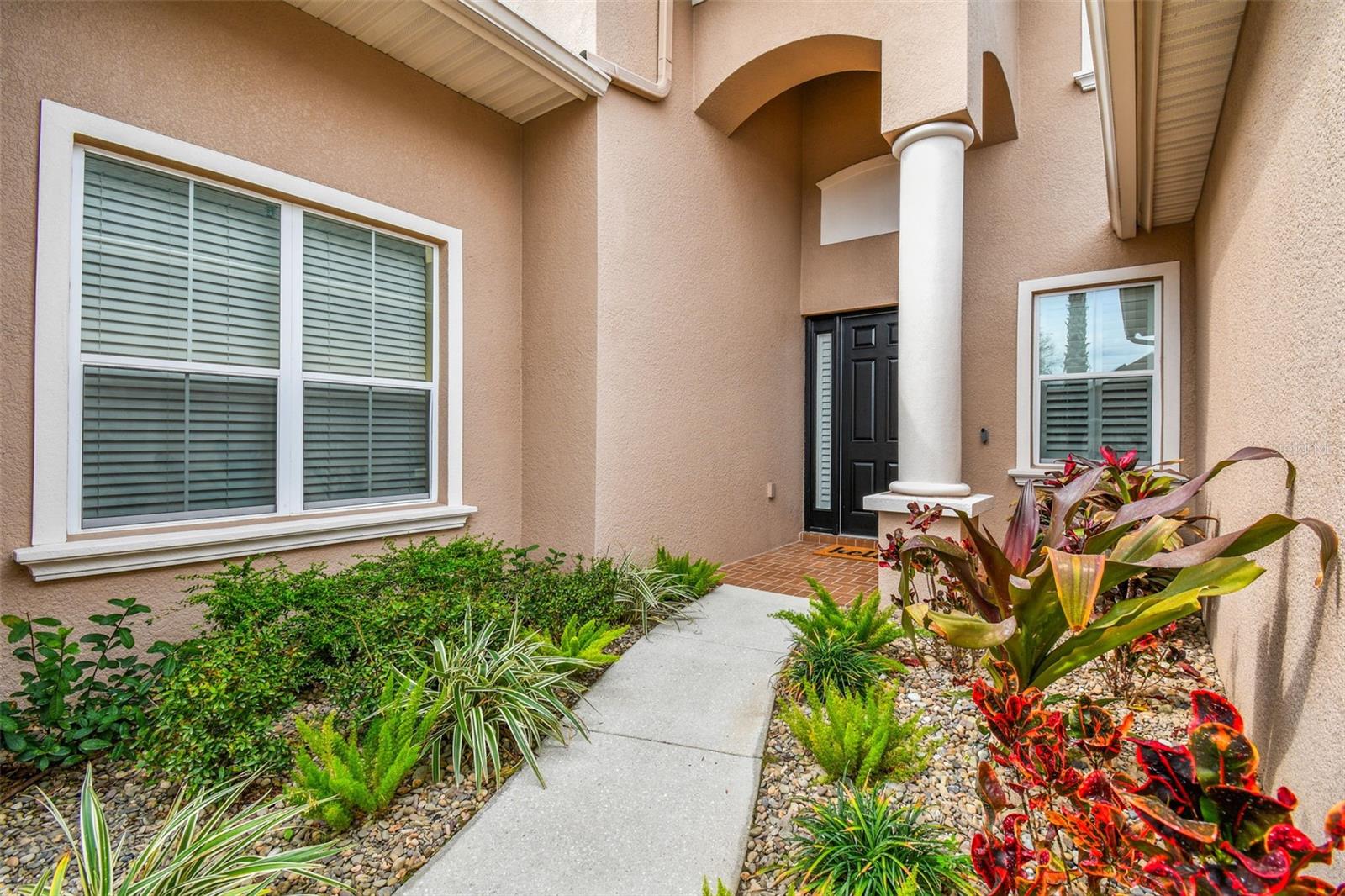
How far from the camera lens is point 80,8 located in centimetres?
265

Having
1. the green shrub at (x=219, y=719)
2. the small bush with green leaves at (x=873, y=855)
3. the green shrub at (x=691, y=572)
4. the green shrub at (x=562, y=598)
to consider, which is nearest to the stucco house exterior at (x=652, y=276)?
the green shrub at (x=691, y=572)

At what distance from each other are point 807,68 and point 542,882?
524cm

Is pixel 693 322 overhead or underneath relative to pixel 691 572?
overhead

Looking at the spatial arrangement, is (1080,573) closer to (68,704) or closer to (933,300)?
(933,300)

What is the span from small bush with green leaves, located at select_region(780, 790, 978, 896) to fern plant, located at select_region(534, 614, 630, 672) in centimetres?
122

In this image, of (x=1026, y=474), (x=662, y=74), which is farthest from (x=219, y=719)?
(x=1026, y=474)

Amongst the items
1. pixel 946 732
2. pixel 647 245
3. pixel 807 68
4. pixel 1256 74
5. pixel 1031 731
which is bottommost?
pixel 946 732

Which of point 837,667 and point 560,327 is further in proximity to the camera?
point 560,327

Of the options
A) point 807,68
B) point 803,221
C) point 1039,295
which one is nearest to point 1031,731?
point 1039,295

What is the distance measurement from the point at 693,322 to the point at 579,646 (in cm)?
274

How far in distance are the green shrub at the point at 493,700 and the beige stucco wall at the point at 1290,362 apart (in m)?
2.16

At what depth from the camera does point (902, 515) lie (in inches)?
147

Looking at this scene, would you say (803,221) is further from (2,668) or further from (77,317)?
(2,668)

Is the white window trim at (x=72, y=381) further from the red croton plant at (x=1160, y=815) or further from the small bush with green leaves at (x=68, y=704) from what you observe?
the red croton plant at (x=1160, y=815)
